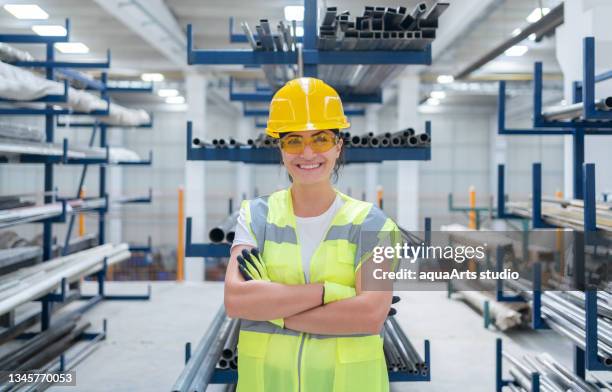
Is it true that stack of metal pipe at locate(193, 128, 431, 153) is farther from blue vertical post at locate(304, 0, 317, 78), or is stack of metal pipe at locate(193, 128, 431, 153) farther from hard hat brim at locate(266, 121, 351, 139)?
hard hat brim at locate(266, 121, 351, 139)

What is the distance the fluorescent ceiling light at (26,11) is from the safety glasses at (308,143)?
457cm

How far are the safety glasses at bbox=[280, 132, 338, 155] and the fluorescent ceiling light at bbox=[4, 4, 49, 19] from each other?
4.57 meters

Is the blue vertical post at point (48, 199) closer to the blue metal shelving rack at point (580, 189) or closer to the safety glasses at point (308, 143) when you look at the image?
the safety glasses at point (308, 143)

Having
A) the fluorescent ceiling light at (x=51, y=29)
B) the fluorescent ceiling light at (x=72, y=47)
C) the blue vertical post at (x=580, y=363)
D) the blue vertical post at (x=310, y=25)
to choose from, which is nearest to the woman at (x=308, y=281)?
the blue vertical post at (x=310, y=25)

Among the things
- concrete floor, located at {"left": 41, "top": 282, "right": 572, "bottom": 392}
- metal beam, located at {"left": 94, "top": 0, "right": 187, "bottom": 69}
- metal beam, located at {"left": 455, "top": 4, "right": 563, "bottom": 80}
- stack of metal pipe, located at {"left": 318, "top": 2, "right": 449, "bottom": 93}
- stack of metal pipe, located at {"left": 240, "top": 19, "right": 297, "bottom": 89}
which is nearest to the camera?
stack of metal pipe, located at {"left": 318, "top": 2, "right": 449, "bottom": 93}

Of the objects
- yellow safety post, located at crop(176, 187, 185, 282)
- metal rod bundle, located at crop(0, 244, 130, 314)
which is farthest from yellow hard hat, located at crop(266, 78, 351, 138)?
yellow safety post, located at crop(176, 187, 185, 282)

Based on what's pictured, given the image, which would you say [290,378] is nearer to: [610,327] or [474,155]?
[610,327]

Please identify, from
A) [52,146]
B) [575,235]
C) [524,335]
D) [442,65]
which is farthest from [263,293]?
[442,65]

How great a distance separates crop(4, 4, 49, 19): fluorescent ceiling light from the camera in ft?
17.1

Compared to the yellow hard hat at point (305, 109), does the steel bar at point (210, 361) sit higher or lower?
lower

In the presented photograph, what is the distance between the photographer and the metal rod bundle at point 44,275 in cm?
410

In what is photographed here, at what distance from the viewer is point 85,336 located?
5.57 m

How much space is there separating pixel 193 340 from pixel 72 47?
6.45 m

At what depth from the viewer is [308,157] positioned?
1711 mm
